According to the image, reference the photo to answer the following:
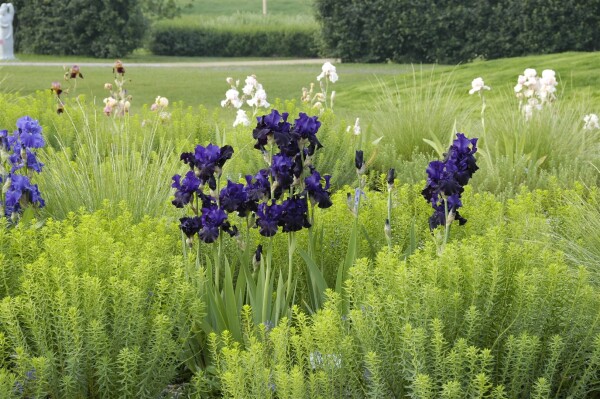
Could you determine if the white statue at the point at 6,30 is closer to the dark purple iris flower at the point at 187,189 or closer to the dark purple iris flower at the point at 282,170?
the dark purple iris flower at the point at 187,189

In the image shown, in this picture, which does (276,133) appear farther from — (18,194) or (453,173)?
(18,194)

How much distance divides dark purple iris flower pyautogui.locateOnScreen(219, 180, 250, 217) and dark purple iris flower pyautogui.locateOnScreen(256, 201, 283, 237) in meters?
0.09

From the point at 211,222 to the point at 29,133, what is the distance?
1.24 m

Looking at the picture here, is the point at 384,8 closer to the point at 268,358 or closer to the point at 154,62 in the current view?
the point at 154,62

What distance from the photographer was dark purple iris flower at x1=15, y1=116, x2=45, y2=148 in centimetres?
362

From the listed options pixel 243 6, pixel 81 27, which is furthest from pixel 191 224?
pixel 243 6

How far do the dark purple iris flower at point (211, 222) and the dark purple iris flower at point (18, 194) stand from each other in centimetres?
99

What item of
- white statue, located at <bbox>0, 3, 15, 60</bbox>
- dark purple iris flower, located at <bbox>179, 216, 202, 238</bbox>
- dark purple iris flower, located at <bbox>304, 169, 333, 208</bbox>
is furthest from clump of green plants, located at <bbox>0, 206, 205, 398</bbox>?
white statue, located at <bbox>0, 3, 15, 60</bbox>

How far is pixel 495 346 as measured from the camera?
263cm

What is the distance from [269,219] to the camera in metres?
2.82

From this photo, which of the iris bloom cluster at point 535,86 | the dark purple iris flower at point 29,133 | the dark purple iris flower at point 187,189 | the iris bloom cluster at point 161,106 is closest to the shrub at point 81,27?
the iris bloom cluster at point 161,106

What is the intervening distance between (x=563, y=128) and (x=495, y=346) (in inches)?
170

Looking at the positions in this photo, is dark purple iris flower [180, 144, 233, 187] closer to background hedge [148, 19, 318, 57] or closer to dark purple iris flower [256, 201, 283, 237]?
dark purple iris flower [256, 201, 283, 237]

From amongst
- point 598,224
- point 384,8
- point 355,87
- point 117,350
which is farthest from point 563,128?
point 384,8
